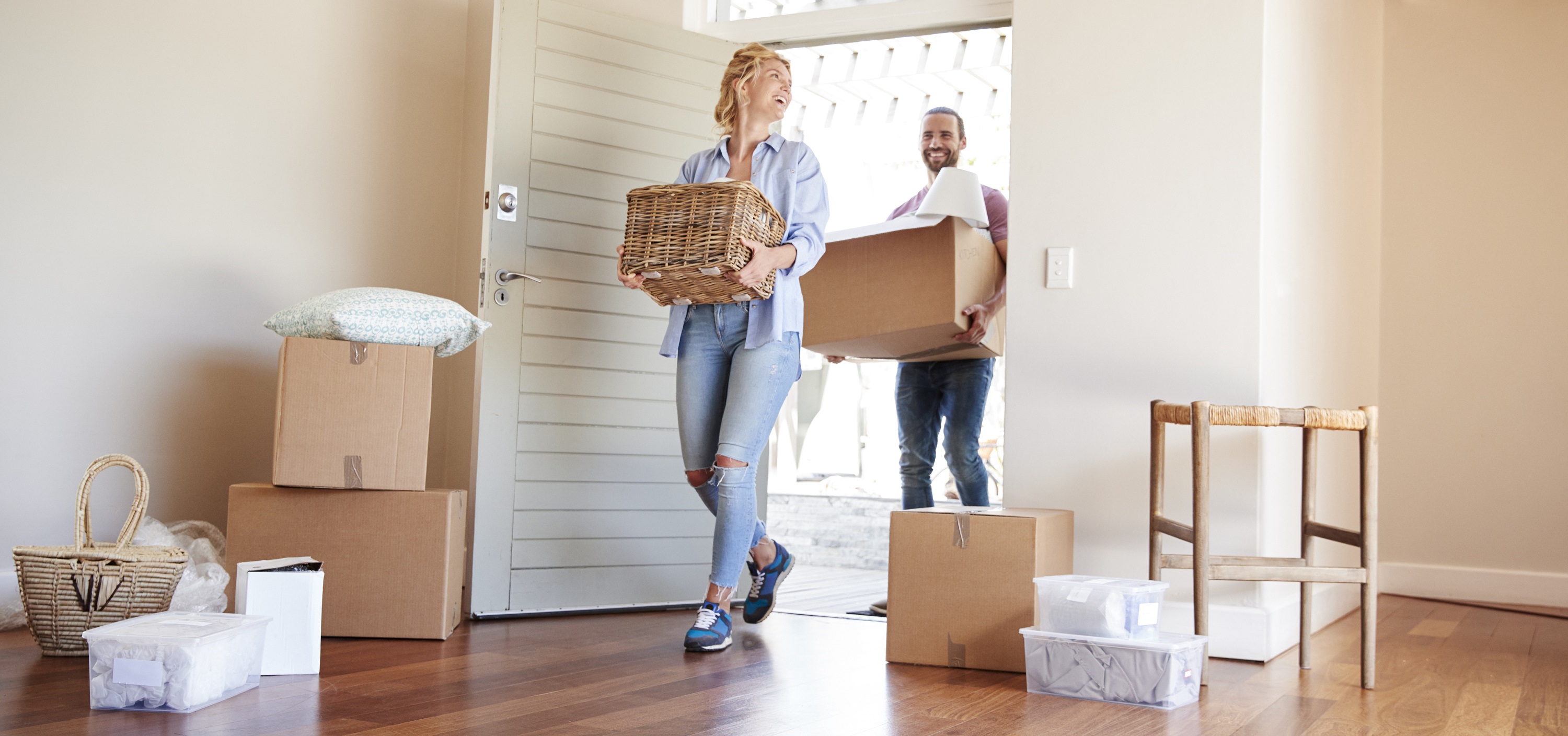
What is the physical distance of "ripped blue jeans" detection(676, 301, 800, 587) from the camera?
2.48 m

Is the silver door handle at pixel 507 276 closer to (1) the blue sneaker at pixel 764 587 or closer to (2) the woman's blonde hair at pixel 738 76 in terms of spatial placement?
(2) the woman's blonde hair at pixel 738 76

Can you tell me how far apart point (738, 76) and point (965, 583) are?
1284mm

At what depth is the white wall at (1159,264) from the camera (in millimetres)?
2557

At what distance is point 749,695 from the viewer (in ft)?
6.52

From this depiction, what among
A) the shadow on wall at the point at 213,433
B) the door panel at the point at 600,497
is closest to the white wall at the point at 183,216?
the shadow on wall at the point at 213,433

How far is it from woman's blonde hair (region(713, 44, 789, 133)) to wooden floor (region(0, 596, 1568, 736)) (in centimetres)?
125

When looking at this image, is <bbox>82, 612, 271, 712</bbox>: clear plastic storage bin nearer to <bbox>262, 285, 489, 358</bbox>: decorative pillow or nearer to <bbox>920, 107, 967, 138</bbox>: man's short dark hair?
<bbox>262, 285, 489, 358</bbox>: decorative pillow

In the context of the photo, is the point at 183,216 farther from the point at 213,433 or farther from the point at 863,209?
the point at 863,209

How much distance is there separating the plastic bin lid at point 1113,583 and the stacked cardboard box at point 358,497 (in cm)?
133

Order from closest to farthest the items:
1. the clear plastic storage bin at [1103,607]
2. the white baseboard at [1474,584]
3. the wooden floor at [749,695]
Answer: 1. the wooden floor at [749,695]
2. the clear plastic storage bin at [1103,607]
3. the white baseboard at [1474,584]

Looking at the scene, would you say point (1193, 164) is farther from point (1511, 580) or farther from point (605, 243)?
point (1511, 580)

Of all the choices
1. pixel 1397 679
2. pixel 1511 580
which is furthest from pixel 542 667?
pixel 1511 580

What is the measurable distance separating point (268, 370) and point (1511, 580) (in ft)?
12.9

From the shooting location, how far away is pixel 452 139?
3.60 metres
